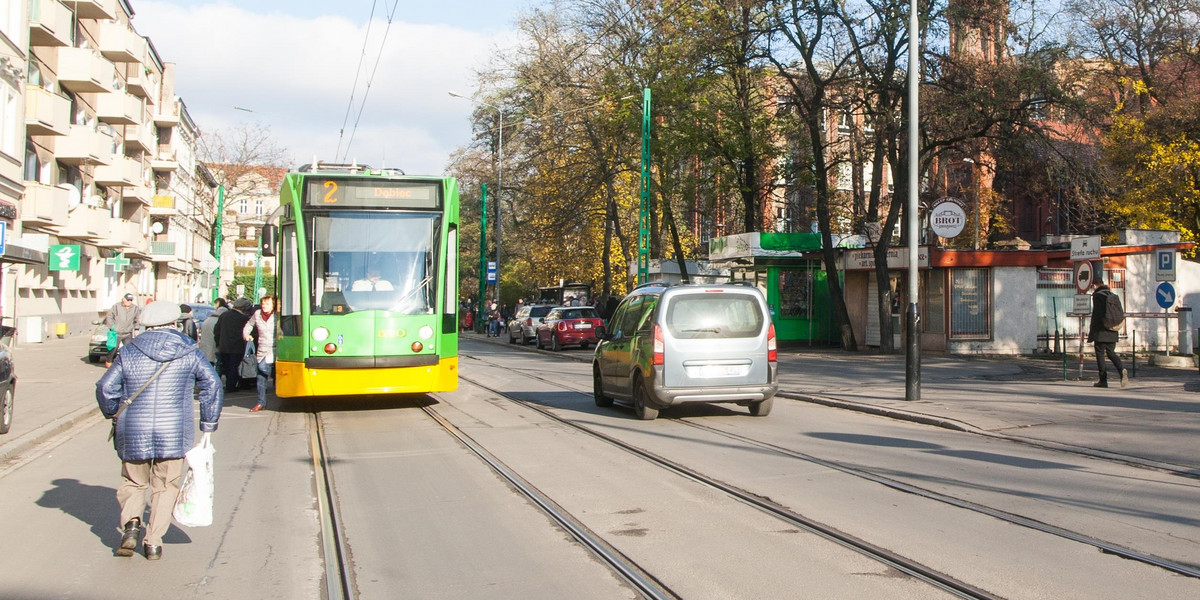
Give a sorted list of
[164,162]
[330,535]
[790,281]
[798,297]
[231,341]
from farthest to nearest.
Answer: [164,162] < [798,297] < [790,281] < [231,341] < [330,535]

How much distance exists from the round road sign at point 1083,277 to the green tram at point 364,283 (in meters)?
11.5

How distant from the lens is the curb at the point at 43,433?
424 inches

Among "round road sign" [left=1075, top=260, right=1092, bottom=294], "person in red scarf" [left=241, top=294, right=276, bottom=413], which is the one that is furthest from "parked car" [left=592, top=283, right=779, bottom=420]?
"round road sign" [left=1075, top=260, right=1092, bottom=294]

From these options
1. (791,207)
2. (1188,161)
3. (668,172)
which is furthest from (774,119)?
(1188,161)

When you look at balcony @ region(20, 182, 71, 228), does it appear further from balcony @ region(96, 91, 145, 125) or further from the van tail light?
the van tail light

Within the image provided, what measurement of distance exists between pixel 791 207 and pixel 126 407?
35.0 m

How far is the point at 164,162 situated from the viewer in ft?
215

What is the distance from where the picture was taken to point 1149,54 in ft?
129

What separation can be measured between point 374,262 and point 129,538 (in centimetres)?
786

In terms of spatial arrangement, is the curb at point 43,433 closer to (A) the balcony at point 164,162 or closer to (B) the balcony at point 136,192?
(B) the balcony at point 136,192

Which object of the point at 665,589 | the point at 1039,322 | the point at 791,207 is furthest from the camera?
the point at 791,207

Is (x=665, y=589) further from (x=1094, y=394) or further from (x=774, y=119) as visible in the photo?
(x=774, y=119)

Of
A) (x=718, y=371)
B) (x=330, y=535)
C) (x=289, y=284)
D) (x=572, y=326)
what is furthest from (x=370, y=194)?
(x=572, y=326)

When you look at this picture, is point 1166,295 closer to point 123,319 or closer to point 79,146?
point 123,319
